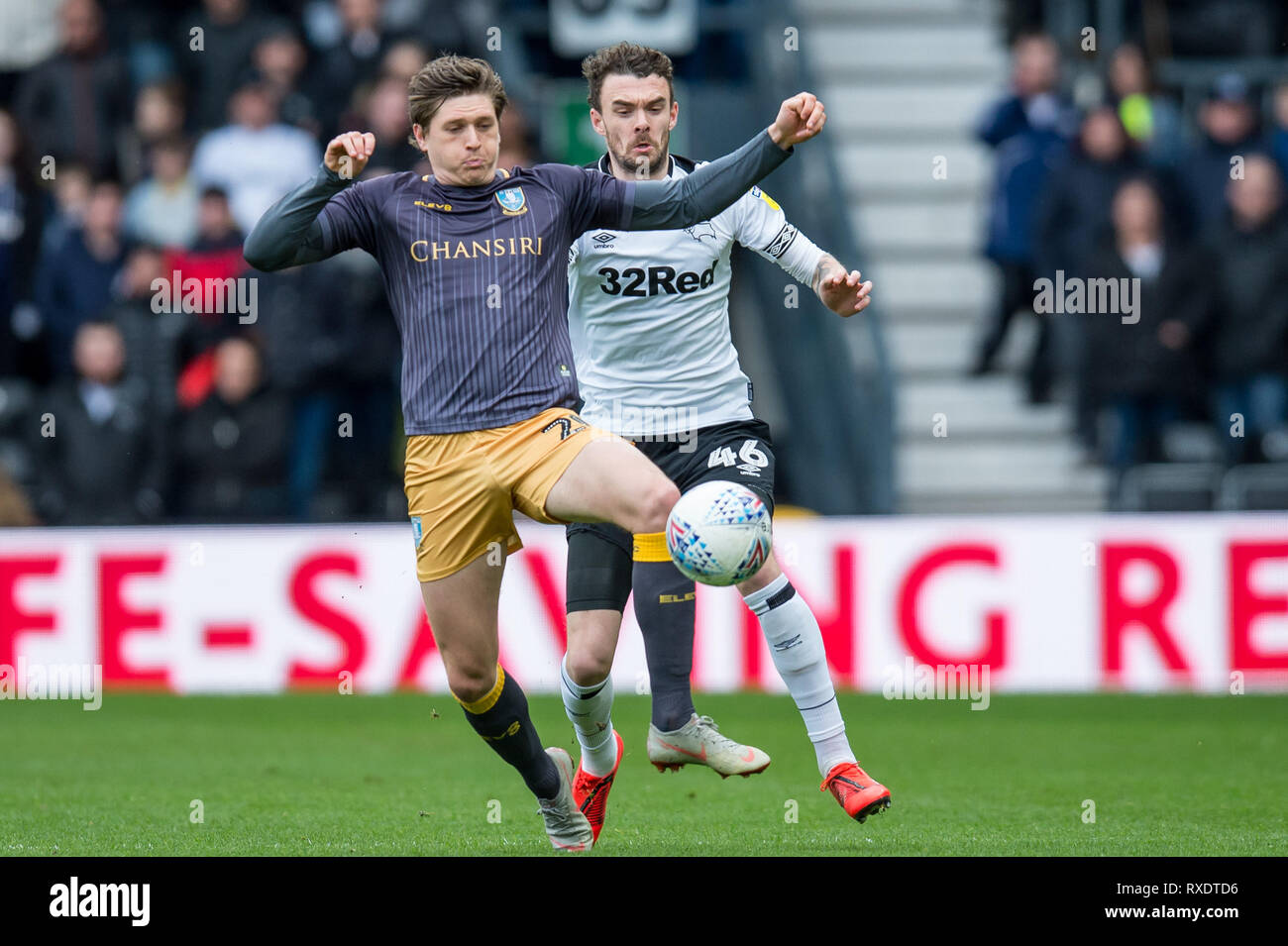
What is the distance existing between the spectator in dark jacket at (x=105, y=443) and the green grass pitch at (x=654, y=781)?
1298 millimetres

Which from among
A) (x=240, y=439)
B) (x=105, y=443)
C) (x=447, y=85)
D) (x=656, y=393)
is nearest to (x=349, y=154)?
(x=447, y=85)

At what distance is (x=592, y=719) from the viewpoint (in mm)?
7281

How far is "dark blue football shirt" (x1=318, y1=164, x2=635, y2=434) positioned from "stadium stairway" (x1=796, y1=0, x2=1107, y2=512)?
749cm

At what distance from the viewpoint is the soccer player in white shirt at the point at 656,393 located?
723 centimetres

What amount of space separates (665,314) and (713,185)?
3.29 ft

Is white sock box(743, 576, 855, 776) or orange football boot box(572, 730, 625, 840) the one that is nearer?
white sock box(743, 576, 855, 776)

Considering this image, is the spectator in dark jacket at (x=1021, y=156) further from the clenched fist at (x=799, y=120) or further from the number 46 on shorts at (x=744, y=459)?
the clenched fist at (x=799, y=120)

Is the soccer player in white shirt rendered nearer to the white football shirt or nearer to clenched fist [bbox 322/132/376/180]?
the white football shirt

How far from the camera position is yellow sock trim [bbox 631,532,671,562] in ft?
23.6

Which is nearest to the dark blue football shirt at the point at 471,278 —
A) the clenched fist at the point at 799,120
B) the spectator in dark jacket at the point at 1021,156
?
the clenched fist at the point at 799,120

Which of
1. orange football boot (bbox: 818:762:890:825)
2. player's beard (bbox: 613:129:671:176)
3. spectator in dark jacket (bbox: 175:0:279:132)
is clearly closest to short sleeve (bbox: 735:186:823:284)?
player's beard (bbox: 613:129:671:176)

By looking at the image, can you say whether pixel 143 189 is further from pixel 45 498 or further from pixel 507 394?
pixel 507 394

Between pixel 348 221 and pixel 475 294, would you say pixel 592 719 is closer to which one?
pixel 475 294

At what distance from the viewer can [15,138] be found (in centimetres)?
1426
